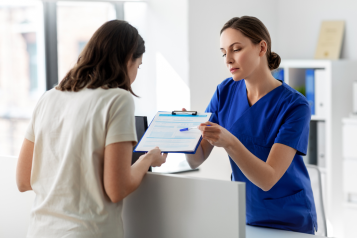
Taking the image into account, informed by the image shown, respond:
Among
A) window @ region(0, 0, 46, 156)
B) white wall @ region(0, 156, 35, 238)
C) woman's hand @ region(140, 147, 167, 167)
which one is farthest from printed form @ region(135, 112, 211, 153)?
window @ region(0, 0, 46, 156)

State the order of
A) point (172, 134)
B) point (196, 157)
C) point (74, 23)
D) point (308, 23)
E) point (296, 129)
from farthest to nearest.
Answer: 1. point (308, 23)
2. point (74, 23)
3. point (196, 157)
4. point (296, 129)
5. point (172, 134)

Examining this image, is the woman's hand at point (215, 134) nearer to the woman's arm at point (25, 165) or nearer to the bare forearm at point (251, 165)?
the bare forearm at point (251, 165)

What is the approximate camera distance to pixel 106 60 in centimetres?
109

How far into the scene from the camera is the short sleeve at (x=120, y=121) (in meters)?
0.99

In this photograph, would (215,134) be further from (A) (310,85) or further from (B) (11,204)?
(A) (310,85)

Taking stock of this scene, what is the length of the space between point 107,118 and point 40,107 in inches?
9.0

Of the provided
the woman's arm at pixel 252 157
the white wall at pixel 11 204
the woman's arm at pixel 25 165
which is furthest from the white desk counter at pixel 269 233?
the white wall at pixel 11 204

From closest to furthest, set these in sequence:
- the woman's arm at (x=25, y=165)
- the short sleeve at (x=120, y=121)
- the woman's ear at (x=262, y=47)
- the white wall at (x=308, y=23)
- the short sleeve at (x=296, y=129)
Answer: the short sleeve at (x=120, y=121) < the woman's arm at (x=25, y=165) < the short sleeve at (x=296, y=129) < the woman's ear at (x=262, y=47) < the white wall at (x=308, y=23)

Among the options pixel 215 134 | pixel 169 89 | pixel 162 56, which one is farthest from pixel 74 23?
pixel 215 134

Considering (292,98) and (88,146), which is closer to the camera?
(88,146)

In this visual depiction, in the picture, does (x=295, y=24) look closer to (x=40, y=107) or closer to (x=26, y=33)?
(x=26, y=33)

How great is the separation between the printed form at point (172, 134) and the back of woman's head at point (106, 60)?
0.68 ft

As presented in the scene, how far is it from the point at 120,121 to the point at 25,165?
0.35 m

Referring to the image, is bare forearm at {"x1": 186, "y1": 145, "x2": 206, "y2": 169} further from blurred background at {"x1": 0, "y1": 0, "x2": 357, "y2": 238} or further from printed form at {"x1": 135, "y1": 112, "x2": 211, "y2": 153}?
blurred background at {"x1": 0, "y1": 0, "x2": 357, "y2": 238}
